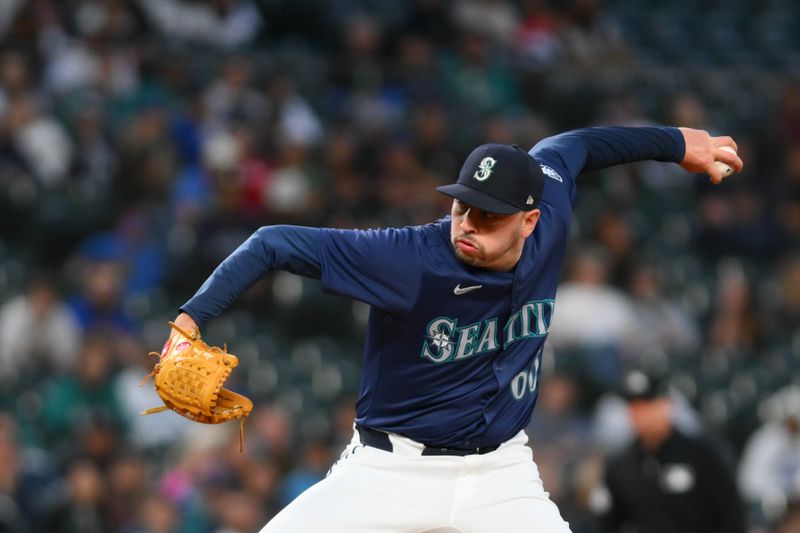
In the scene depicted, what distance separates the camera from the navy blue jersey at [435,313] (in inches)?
161

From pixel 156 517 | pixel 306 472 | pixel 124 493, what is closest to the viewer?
pixel 156 517

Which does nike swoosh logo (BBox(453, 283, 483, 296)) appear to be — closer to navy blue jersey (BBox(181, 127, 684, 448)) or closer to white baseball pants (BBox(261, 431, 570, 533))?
navy blue jersey (BBox(181, 127, 684, 448))

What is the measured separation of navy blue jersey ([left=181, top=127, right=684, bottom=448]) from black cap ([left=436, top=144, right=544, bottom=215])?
0.72 feet

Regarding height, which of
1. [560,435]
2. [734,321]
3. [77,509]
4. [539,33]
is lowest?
[77,509]

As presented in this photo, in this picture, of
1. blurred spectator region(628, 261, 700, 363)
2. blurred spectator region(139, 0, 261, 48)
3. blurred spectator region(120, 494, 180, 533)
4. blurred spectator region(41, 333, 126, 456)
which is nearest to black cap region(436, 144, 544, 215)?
blurred spectator region(120, 494, 180, 533)

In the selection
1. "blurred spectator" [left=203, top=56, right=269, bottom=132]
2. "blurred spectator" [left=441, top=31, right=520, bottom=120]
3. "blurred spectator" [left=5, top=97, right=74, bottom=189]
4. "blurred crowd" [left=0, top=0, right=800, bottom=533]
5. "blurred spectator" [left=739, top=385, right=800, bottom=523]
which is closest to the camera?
"blurred crowd" [left=0, top=0, right=800, bottom=533]

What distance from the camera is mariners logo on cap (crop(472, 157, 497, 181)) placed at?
414cm

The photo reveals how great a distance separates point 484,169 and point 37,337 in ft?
17.5

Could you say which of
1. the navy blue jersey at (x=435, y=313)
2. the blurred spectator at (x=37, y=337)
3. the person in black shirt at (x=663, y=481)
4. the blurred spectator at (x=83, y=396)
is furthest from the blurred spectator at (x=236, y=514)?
the navy blue jersey at (x=435, y=313)

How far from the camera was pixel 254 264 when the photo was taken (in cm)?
393

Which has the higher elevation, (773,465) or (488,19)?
(488,19)

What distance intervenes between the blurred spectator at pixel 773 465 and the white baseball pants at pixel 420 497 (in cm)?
457

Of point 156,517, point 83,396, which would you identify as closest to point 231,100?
point 83,396

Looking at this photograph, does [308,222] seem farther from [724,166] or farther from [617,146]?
[724,166]
